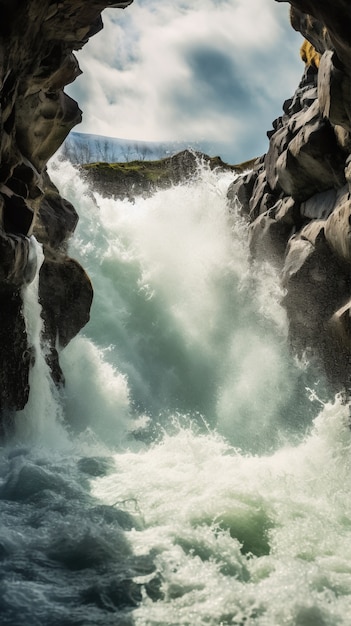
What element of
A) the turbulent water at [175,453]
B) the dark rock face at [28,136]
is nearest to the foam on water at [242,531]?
the turbulent water at [175,453]

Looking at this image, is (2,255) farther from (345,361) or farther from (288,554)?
(345,361)

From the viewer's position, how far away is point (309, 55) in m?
21.8

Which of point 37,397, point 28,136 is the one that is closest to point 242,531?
point 37,397

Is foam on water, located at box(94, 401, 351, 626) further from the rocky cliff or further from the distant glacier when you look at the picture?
the distant glacier

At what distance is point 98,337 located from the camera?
2005 cm

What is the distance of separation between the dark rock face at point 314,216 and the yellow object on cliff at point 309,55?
85 millimetres

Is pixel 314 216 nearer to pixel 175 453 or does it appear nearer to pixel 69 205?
pixel 69 205

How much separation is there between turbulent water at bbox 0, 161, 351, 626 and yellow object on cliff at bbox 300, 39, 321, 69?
7053 millimetres

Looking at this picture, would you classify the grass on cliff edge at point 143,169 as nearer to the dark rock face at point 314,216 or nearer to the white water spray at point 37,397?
the dark rock face at point 314,216

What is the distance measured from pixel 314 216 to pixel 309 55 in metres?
8.41

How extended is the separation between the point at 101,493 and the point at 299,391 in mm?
9464

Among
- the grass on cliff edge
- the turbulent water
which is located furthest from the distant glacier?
the turbulent water

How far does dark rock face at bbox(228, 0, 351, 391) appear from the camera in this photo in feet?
48.8

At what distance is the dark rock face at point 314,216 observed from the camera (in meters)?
14.9
